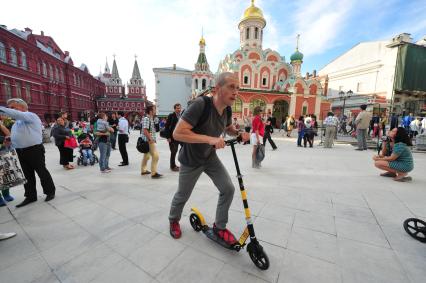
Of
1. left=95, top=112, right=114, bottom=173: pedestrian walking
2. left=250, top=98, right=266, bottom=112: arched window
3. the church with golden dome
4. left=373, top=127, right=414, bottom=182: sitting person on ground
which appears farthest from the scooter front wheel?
left=250, top=98, right=266, bottom=112: arched window

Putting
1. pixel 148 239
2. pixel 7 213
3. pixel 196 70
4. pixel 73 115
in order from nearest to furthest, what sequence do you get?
pixel 148 239 < pixel 7 213 < pixel 73 115 < pixel 196 70

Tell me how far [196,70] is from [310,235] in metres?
44.1

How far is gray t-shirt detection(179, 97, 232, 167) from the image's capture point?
1.94 meters

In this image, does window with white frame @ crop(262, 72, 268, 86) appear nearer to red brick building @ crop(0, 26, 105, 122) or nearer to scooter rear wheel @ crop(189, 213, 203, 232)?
red brick building @ crop(0, 26, 105, 122)

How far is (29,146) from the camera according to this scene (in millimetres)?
3389

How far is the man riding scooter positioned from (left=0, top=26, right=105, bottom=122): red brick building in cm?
1691

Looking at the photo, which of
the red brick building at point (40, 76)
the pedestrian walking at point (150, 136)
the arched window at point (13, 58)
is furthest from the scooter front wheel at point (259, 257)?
the arched window at point (13, 58)

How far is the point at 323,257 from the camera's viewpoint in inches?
82.2

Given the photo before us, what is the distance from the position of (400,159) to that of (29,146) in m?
7.89

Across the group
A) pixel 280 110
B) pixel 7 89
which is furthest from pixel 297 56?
pixel 7 89

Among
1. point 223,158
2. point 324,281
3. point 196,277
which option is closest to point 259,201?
point 324,281

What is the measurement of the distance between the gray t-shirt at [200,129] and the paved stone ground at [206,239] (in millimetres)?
1065

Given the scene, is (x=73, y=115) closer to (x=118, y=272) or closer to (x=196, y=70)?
(x=196, y=70)

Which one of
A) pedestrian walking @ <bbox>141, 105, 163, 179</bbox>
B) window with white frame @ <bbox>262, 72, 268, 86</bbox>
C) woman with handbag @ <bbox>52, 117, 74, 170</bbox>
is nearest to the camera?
pedestrian walking @ <bbox>141, 105, 163, 179</bbox>
